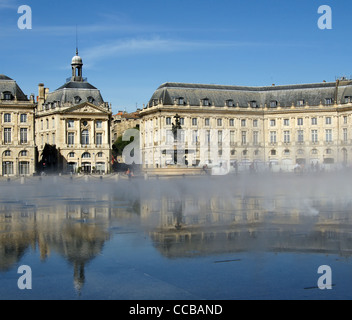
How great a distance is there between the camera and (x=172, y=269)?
9.53 meters

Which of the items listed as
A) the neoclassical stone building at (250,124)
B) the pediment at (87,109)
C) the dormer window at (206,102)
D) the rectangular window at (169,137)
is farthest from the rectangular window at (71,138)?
the dormer window at (206,102)

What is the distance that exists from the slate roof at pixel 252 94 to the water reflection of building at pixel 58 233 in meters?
80.7

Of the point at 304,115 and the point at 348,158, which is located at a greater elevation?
the point at 304,115

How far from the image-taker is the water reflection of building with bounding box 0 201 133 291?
10711 mm

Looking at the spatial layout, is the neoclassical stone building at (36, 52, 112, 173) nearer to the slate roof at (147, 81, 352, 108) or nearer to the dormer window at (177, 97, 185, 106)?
the slate roof at (147, 81, 352, 108)

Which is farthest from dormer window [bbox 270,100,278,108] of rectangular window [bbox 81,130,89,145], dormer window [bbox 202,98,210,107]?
rectangular window [bbox 81,130,89,145]

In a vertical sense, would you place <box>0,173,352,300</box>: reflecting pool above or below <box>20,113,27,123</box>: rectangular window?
below

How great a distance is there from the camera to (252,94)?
4227 inches

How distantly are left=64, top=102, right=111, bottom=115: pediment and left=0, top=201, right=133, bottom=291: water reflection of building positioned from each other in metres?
75.7

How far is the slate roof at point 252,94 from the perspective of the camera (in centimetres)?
10069

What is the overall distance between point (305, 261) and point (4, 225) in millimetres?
9116

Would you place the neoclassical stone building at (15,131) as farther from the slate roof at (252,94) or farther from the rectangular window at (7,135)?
A: the slate roof at (252,94)

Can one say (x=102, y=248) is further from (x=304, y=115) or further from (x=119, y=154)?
(x=119, y=154)
